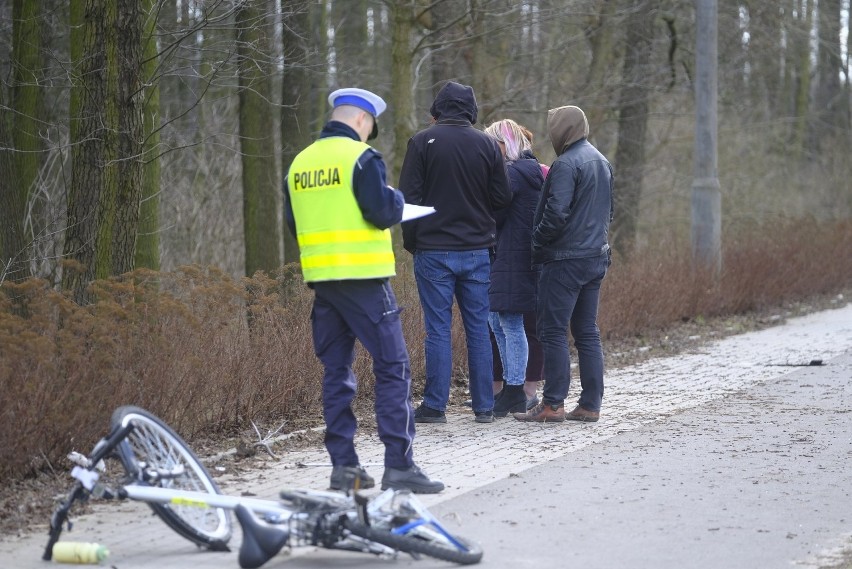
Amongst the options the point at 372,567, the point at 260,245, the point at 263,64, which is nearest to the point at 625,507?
the point at 372,567

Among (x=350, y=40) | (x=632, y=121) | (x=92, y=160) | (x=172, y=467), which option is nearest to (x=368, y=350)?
(x=172, y=467)

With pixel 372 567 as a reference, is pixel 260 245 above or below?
above

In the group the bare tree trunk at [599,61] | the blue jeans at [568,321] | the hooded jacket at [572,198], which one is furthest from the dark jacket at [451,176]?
the bare tree trunk at [599,61]

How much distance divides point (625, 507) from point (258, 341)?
303 centimetres

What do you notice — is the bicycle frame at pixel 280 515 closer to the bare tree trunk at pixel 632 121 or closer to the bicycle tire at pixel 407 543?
the bicycle tire at pixel 407 543

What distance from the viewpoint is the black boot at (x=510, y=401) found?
353 inches

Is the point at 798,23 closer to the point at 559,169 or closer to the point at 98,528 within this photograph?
the point at 559,169

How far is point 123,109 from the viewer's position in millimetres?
8898

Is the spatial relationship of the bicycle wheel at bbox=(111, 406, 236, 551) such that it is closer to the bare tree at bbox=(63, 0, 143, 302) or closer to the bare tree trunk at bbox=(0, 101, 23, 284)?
the bare tree at bbox=(63, 0, 143, 302)

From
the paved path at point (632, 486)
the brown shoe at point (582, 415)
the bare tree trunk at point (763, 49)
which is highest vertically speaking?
the bare tree trunk at point (763, 49)

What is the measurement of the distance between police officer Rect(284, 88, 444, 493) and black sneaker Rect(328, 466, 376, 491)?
0.01 metres

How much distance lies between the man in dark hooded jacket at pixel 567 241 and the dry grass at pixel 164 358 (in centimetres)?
102

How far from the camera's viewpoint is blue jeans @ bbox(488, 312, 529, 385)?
29.1 ft

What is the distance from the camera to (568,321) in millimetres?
8672
